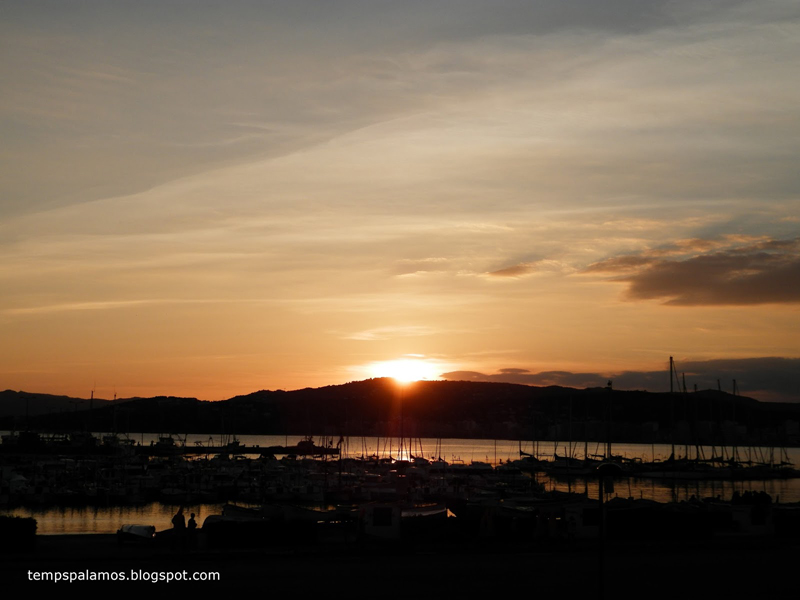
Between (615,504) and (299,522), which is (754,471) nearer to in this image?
(615,504)

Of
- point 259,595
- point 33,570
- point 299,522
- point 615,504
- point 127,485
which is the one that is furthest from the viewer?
point 127,485

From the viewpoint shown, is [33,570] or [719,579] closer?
[33,570]

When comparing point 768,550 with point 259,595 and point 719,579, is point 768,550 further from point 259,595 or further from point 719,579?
point 259,595

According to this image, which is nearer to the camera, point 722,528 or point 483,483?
point 722,528

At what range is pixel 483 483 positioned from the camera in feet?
271

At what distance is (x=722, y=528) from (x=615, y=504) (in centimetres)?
527

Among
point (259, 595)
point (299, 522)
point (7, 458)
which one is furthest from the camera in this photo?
point (7, 458)

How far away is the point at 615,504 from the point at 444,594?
1366 cm

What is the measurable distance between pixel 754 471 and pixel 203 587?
104 metres

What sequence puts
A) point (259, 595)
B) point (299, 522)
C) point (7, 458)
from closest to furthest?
point (259, 595) < point (299, 522) < point (7, 458)

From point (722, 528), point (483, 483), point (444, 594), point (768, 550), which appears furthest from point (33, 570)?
point (483, 483)

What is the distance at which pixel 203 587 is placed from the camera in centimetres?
2098

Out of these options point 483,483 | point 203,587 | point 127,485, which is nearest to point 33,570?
point 203,587

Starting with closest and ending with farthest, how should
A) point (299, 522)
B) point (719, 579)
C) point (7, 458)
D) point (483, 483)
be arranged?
point (719, 579) → point (299, 522) → point (483, 483) → point (7, 458)
